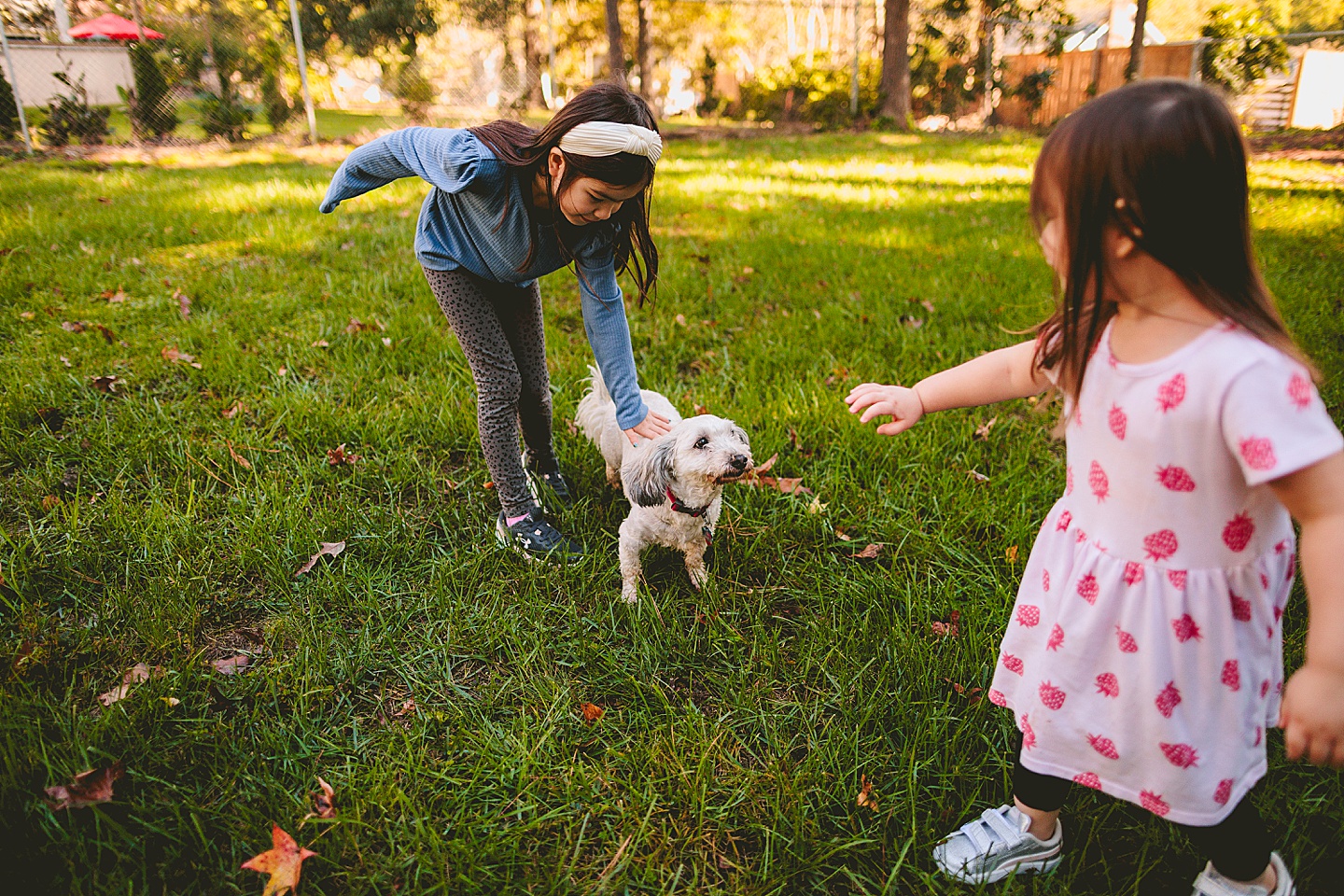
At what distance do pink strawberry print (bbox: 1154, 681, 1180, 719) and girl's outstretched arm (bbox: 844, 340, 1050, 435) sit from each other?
0.65m

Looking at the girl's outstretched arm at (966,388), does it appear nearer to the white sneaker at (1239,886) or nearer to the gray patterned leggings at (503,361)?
the white sneaker at (1239,886)

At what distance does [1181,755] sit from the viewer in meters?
1.41

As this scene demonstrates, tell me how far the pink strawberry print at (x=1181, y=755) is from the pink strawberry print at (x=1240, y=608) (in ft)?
0.88

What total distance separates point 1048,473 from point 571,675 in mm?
2294

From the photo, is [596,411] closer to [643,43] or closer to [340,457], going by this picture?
[340,457]

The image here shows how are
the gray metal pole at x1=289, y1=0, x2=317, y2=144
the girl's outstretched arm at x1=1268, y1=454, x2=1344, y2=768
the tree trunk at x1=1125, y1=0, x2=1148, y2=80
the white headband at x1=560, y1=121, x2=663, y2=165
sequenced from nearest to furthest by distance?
the girl's outstretched arm at x1=1268, y1=454, x2=1344, y2=768
the white headband at x1=560, y1=121, x2=663, y2=165
the gray metal pole at x1=289, y1=0, x2=317, y2=144
the tree trunk at x1=1125, y1=0, x2=1148, y2=80

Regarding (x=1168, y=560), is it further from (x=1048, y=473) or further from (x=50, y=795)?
(x=50, y=795)

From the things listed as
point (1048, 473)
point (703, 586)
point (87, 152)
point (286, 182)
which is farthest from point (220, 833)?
point (87, 152)

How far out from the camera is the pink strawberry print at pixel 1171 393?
127cm

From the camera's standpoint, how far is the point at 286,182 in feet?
27.6

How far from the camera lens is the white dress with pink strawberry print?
122 centimetres

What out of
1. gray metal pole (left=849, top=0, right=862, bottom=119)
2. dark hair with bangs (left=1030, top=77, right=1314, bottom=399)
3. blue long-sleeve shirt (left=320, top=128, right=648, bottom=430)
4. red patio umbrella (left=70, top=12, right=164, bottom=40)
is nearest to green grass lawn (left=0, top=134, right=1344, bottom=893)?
blue long-sleeve shirt (left=320, top=128, right=648, bottom=430)

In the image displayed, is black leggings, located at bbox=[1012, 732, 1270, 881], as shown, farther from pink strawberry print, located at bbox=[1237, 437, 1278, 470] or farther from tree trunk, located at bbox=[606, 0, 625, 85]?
tree trunk, located at bbox=[606, 0, 625, 85]

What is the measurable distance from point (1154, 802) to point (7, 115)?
14.4m
